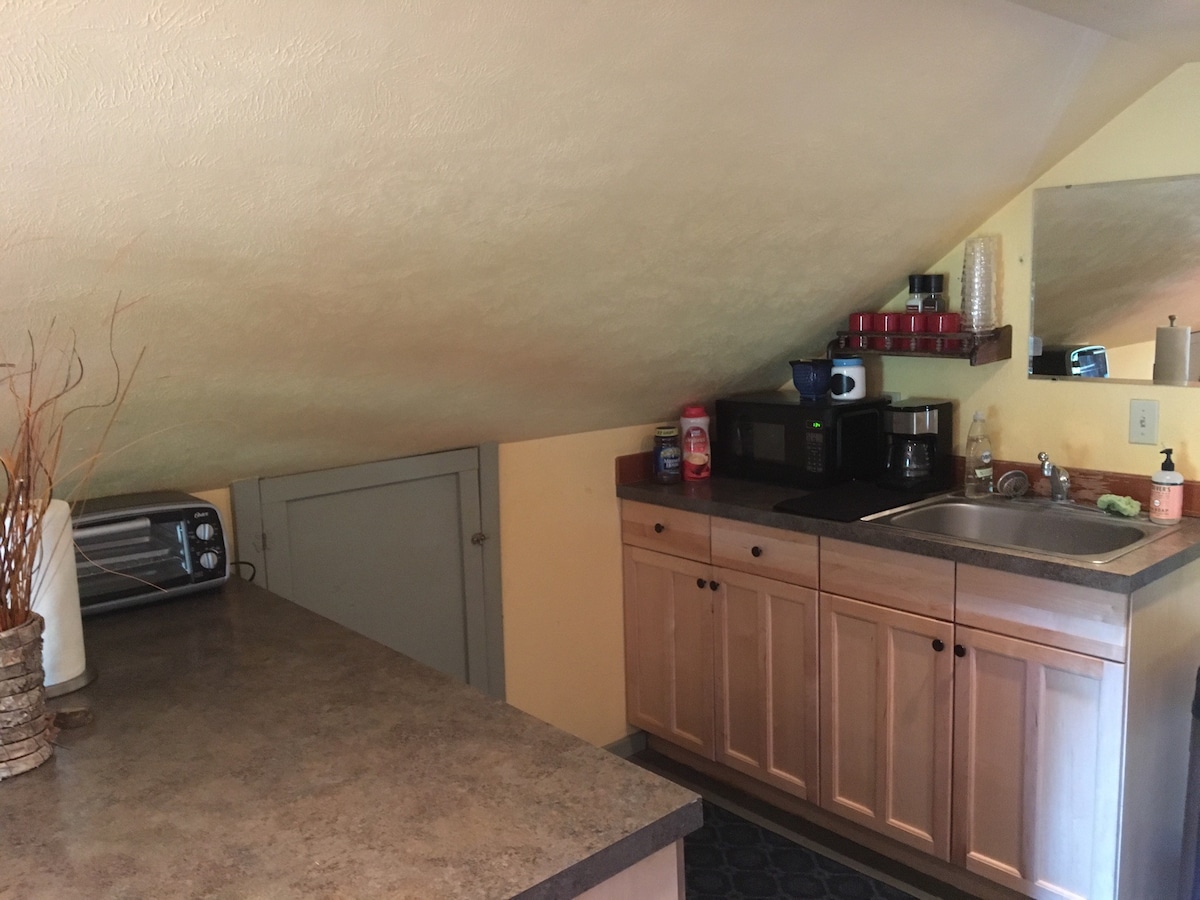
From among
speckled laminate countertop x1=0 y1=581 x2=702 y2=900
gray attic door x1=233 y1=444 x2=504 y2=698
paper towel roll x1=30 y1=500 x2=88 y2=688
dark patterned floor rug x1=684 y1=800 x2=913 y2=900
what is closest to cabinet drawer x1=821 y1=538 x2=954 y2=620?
dark patterned floor rug x1=684 y1=800 x2=913 y2=900

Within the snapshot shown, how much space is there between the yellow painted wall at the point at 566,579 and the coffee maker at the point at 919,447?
0.74 m

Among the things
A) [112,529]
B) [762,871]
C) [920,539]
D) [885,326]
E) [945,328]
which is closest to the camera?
[112,529]

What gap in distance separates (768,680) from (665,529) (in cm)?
51

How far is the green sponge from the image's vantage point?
2.38 metres

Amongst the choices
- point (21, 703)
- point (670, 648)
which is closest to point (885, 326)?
point (670, 648)

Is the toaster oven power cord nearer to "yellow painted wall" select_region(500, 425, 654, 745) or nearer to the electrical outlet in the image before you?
"yellow painted wall" select_region(500, 425, 654, 745)

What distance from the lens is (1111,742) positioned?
2.03 meters

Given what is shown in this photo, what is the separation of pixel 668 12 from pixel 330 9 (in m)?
0.48

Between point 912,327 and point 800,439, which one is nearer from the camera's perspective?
point 912,327

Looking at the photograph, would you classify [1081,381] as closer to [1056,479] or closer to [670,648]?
[1056,479]

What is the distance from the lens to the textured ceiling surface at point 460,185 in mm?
1206

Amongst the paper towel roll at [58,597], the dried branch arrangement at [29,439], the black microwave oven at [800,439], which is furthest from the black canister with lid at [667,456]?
the paper towel roll at [58,597]

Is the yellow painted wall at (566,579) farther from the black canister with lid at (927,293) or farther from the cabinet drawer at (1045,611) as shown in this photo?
the cabinet drawer at (1045,611)

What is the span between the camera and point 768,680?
270 centimetres
